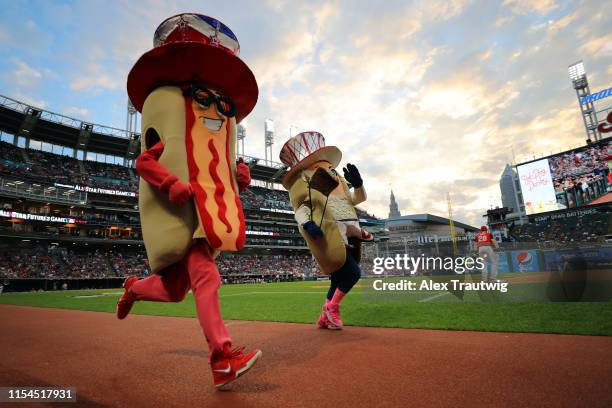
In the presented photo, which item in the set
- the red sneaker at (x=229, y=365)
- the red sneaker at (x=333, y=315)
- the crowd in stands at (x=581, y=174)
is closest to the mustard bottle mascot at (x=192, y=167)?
the red sneaker at (x=229, y=365)

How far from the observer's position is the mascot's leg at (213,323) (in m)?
2.04

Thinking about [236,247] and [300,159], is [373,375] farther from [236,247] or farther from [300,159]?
[300,159]

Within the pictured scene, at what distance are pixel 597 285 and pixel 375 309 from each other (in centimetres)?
355

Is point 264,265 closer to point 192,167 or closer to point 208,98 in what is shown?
point 208,98

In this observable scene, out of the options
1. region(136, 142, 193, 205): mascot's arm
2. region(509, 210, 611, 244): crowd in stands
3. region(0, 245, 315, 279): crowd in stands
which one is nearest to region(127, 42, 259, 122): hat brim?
region(136, 142, 193, 205): mascot's arm

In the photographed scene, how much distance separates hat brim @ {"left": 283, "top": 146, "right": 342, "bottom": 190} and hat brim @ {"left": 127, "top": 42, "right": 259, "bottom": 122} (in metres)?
1.61

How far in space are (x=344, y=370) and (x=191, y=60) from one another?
2561 mm

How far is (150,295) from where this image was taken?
2.67 meters

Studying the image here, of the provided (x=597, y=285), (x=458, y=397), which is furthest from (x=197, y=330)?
(x=597, y=285)

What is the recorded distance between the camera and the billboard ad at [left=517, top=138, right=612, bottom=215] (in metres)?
31.3

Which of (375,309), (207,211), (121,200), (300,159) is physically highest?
(121,200)

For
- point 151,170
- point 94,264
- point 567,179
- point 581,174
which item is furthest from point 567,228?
point 94,264

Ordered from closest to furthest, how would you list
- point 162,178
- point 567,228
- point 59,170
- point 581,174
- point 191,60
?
point 162,178 → point 191,60 → point 567,228 → point 581,174 → point 59,170

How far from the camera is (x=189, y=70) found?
260cm
